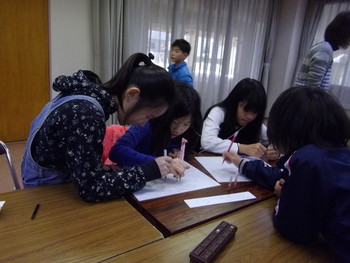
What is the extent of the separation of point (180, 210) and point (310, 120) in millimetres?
457

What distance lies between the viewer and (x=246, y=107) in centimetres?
160

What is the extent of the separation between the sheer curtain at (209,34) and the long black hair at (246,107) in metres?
1.77

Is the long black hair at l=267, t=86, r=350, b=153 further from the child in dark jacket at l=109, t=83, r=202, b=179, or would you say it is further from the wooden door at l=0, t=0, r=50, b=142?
the wooden door at l=0, t=0, r=50, b=142

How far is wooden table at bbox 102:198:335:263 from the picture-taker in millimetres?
626

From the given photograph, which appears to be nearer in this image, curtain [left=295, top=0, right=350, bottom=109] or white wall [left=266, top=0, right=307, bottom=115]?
curtain [left=295, top=0, right=350, bottom=109]

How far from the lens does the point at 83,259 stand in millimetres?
595

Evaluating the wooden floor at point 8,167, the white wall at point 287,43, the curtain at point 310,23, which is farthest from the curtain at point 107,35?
the curtain at point 310,23

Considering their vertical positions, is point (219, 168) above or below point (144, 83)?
below

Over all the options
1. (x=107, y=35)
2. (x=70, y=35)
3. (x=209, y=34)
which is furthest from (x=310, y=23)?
(x=70, y=35)

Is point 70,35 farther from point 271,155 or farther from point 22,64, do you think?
point 271,155

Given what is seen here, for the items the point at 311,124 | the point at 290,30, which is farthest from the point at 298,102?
the point at 290,30

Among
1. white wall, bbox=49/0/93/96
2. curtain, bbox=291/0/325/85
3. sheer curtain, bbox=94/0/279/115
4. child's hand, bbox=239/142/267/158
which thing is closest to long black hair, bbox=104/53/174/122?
child's hand, bbox=239/142/267/158

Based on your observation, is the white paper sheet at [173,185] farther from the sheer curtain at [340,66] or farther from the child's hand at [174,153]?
the sheer curtain at [340,66]

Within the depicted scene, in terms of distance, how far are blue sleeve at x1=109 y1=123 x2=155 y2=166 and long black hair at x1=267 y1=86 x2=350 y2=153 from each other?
0.54 meters
